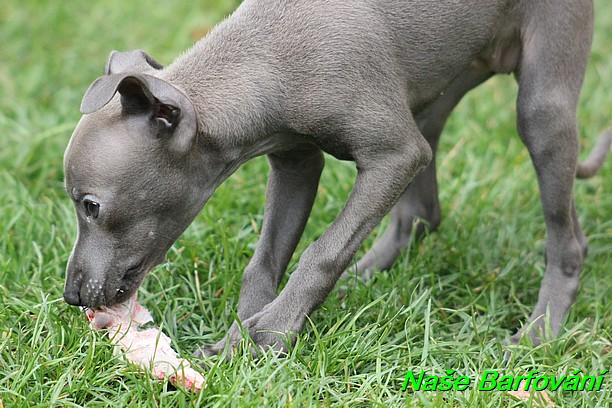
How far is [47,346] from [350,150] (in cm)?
153

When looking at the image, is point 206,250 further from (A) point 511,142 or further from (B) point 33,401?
(A) point 511,142

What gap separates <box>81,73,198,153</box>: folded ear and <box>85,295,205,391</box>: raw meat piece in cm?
83

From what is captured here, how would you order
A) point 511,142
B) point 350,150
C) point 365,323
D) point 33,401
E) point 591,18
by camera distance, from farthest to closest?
point 511,142, point 591,18, point 365,323, point 350,150, point 33,401

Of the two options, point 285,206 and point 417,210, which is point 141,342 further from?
point 417,210

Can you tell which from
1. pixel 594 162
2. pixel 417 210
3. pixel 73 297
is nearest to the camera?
pixel 73 297

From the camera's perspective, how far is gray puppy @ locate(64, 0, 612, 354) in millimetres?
3846

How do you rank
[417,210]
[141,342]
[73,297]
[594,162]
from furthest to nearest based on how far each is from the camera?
[594,162] < [417,210] < [141,342] < [73,297]

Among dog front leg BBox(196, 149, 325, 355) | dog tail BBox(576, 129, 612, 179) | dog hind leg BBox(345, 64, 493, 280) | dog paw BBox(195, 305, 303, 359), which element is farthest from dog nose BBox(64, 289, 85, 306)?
dog tail BBox(576, 129, 612, 179)

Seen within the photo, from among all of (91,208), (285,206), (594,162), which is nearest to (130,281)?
(91,208)

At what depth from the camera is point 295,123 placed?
4.14 metres

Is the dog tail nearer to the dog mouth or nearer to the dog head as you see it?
the dog head

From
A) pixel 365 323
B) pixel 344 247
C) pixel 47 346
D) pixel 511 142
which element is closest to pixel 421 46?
pixel 344 247

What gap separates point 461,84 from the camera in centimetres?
508

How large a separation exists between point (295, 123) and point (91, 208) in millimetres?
927
